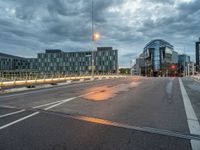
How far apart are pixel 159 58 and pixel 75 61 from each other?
4965 centimetres

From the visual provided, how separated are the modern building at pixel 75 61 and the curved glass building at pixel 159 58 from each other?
82.7ft

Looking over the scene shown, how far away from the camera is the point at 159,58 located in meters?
134

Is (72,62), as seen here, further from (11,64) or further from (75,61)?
(11,64)

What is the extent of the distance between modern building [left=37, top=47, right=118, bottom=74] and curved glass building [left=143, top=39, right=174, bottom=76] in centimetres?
2522

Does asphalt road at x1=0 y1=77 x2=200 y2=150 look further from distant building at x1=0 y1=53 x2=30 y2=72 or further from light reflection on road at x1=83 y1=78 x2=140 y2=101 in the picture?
distant building at x1=0 y1=53 x2=30 y2=72

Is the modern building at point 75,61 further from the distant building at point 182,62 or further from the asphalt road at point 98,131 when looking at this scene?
the asphalt road at point 98,131

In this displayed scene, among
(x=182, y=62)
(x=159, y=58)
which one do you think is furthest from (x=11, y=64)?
(x=182, y=62)

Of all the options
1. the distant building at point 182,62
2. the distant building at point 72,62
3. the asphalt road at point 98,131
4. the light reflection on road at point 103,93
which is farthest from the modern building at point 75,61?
the asphalt road at point 98,131

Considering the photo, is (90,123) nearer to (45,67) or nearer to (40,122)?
(40,122)

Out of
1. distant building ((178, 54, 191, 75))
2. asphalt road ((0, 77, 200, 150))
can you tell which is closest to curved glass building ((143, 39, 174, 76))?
distant building ((178, 54, 191, 75))

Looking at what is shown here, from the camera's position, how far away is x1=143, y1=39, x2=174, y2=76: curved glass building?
13275cm

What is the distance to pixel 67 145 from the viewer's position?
183 inches

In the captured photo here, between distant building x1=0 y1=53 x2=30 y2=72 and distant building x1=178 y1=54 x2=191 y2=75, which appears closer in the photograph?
distant building x1=0 y1=53 x2=30 y2=72

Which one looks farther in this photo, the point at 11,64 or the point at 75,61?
the point at 75,61
